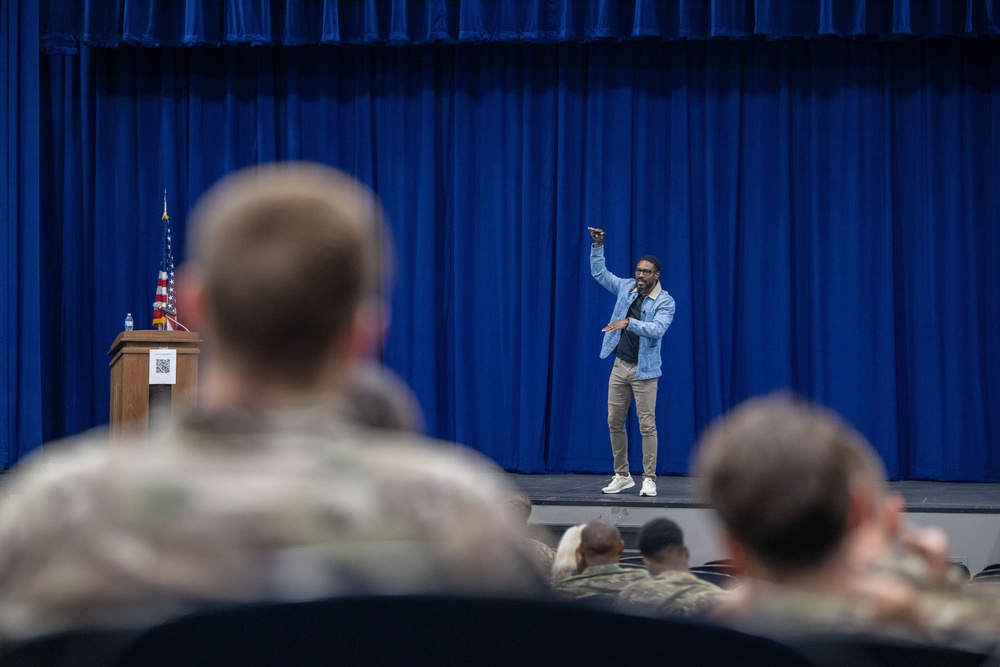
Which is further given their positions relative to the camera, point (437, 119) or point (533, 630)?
point (437, 119)

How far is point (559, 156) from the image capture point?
30.8ft

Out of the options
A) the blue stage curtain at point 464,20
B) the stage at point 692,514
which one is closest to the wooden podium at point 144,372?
the stage at point 692,514

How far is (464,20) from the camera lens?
344 inches

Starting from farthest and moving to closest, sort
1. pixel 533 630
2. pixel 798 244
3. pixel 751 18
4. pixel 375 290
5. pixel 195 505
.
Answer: pixel 798 244, pixel 751 18, pixel 375 290, pixel 195 505, pixel 533 630

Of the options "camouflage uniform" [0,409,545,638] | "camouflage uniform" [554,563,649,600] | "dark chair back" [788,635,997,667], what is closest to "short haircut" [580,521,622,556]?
"camouflage uniform" [554,563,649,600]

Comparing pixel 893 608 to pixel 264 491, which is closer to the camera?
pixel 264 491

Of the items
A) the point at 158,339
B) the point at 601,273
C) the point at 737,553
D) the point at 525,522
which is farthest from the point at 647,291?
the point at 737,553

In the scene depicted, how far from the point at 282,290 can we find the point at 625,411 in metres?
6.94

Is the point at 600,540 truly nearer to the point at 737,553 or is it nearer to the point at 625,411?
the point at 737,553

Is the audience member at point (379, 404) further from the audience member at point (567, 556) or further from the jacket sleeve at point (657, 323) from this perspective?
the jacket sleeve at point (657, 323)

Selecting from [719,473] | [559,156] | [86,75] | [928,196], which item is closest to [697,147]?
[559,156]

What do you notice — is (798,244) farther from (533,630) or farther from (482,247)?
(533,630)

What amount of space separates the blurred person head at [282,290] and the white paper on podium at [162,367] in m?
5.64

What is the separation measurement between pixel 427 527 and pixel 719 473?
35 centimetres
